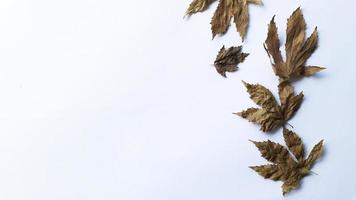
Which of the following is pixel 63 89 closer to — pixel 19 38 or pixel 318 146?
pixel 19 38

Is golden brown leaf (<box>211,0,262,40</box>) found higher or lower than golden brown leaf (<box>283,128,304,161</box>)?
higher

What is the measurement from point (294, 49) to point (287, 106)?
11 cm

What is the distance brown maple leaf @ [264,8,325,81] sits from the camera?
962 mm

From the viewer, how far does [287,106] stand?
3.18 ft

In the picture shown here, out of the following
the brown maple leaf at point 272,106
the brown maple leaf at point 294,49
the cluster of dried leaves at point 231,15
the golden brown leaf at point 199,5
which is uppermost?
the golden brown leaf at point 199,5

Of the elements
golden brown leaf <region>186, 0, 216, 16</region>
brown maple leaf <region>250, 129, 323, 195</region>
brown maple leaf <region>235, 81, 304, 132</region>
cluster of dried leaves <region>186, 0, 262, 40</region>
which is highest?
golden brown leaf <region>186, 0, 216, 16</region>

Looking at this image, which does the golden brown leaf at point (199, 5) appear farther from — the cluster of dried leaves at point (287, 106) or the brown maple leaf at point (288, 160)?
the brown maple leaf at point (288, 160)

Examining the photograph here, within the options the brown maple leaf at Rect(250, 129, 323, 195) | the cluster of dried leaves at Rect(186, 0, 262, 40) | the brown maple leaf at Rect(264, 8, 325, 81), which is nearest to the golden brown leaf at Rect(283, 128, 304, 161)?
the brown maple leaf at Rect(250, 129, 323, 195)

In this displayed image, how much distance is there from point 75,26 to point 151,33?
16 centimetres

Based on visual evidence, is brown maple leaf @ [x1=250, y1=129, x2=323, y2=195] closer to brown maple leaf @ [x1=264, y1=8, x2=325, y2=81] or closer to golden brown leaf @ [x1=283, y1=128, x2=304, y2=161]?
golden brown leaf @ [x1=283, y1=128, x2=304, y2=161]

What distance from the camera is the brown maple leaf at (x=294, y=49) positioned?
0.96m

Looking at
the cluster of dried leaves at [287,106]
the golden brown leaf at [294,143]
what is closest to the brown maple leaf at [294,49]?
the cluster of dried leaves at [287,106]

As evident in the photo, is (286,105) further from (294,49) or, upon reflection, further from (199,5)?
(199,5)

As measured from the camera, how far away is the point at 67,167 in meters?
1.07
